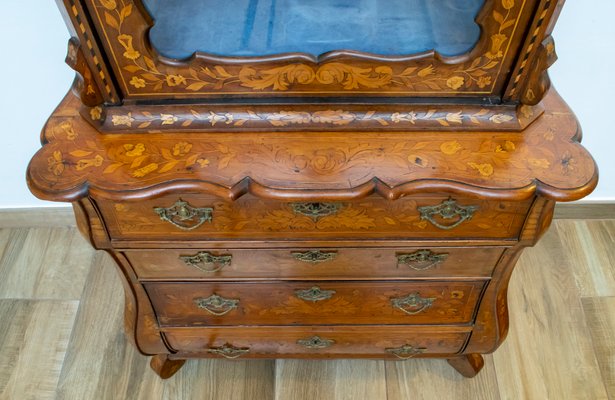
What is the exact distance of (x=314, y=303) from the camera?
4.14 ft

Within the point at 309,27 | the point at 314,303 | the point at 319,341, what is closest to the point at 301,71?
the point at 309,27

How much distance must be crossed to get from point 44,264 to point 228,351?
796mm

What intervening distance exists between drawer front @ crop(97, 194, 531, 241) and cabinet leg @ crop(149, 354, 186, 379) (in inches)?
22.1

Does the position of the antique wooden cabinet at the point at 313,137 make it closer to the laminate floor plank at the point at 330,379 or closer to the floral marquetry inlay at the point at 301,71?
the floral marquetry inlay at the point at 301,71

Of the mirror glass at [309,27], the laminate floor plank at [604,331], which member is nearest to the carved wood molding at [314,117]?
the mirror glass at [309,27]

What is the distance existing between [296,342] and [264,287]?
241mm

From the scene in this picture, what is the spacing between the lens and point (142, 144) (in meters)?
0.97

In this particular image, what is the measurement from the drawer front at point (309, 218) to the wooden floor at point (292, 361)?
67 cm

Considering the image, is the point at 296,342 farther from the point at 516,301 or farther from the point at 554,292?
the point at 554,292

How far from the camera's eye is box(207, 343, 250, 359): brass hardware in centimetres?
139

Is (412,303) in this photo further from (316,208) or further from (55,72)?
(55,72)

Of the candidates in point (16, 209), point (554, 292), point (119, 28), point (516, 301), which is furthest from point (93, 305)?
point (554, 292)

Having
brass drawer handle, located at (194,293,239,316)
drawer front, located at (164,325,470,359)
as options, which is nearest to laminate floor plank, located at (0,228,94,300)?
drawer front, located at (164,325,470,359)

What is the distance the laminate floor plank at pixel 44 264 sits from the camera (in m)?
1.76
